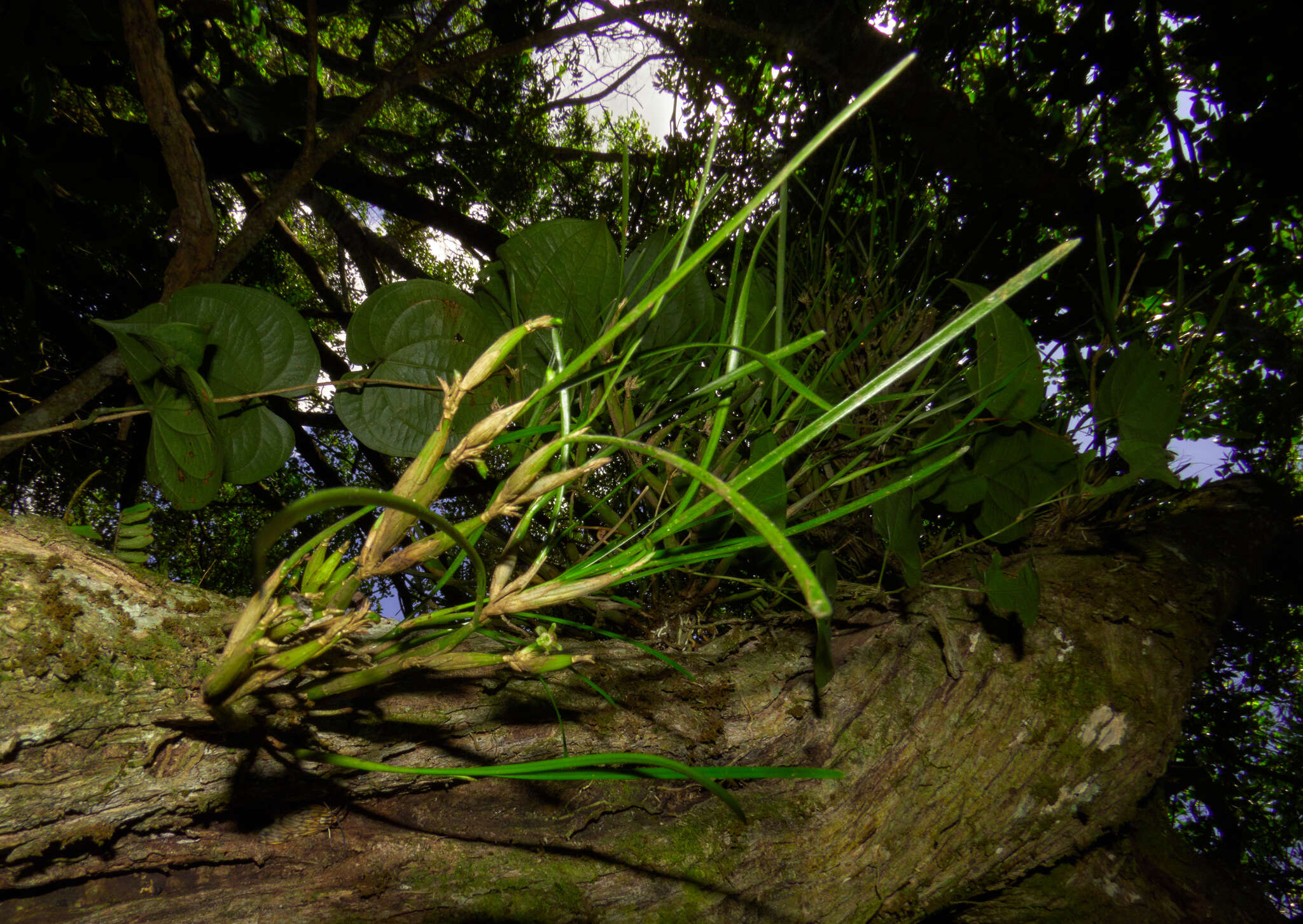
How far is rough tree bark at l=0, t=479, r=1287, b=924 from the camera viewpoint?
0.25 metres

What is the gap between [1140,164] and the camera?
1131 millimetres

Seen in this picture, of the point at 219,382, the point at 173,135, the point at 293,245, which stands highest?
the point at 293,245

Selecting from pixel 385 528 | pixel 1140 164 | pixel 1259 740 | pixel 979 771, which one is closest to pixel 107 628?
pixel 385 528

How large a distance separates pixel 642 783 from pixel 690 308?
335 millimetres

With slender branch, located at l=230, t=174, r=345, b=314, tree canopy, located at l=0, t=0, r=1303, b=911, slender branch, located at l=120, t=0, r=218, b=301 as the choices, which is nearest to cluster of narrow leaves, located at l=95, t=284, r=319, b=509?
tree canopy, located at l=0, t=0, r=1303, b=911

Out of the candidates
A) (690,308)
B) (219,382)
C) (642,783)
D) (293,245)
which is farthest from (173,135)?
(293,245)

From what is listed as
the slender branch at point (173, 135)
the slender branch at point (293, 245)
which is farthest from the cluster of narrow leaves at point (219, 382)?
the slender branch at point (293, 245)

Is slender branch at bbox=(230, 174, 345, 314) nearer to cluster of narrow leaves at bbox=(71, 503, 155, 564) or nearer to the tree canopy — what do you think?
the tree canopy

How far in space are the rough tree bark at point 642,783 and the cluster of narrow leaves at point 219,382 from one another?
9 centimetres

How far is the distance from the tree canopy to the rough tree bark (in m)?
0.07

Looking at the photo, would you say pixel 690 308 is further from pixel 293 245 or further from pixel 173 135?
pixel 293 245

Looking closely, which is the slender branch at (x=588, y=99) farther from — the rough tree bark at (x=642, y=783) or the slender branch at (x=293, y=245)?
the rough tree bark at (x=642, y=783)

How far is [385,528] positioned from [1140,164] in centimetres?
157

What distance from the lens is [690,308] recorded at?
0.44 m
